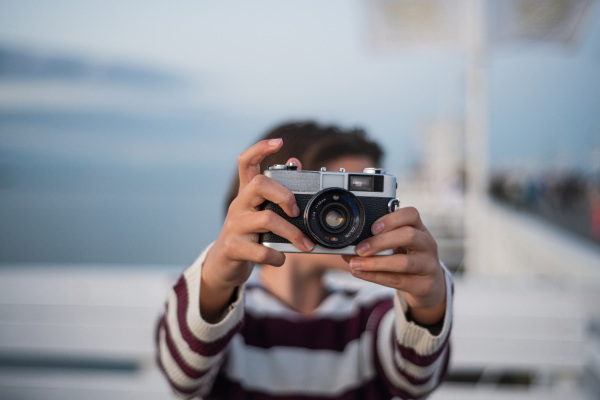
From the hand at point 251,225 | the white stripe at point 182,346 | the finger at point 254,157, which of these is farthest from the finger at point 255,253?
the white stripe at point 182,346

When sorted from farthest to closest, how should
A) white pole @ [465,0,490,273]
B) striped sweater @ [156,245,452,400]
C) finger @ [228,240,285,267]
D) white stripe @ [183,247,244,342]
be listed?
1. white pole @ [465,0,490,273]
2. striped sweater @ [156,245,452,400]
3. white stripe @ [183,247,244,342]
4. finger @ [228,240,285,267]

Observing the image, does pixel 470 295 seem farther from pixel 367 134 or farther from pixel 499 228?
pixel 499 228

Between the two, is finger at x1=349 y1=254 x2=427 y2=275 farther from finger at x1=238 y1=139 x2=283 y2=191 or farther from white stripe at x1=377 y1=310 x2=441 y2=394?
white stripe at x1=377 y1=310 x2=441 y2=394

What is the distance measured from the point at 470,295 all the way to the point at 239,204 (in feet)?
5.80

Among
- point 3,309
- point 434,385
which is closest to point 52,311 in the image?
point 3,309

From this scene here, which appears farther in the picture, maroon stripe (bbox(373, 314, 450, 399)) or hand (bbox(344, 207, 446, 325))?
maroon stripe (bbox(373, 314, 450, 399))

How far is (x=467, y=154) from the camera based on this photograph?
6.10 metres

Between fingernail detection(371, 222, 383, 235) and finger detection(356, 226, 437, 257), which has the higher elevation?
fingernail detection(371, 222, 383, 235)

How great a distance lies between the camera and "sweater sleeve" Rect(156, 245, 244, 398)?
89cm

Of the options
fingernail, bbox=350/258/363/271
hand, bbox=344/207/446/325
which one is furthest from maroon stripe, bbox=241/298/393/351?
fingernail, bbox=350/258/363/271

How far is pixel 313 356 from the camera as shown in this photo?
49.9 inches

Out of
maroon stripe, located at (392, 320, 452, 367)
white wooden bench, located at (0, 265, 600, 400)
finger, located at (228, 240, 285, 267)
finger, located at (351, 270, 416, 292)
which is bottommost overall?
white wooden bench, located at (0, 265, 600, 400)

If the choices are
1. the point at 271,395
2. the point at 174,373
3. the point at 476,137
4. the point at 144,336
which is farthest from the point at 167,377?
the point at 476,137

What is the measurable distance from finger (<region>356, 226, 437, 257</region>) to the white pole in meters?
4.97
